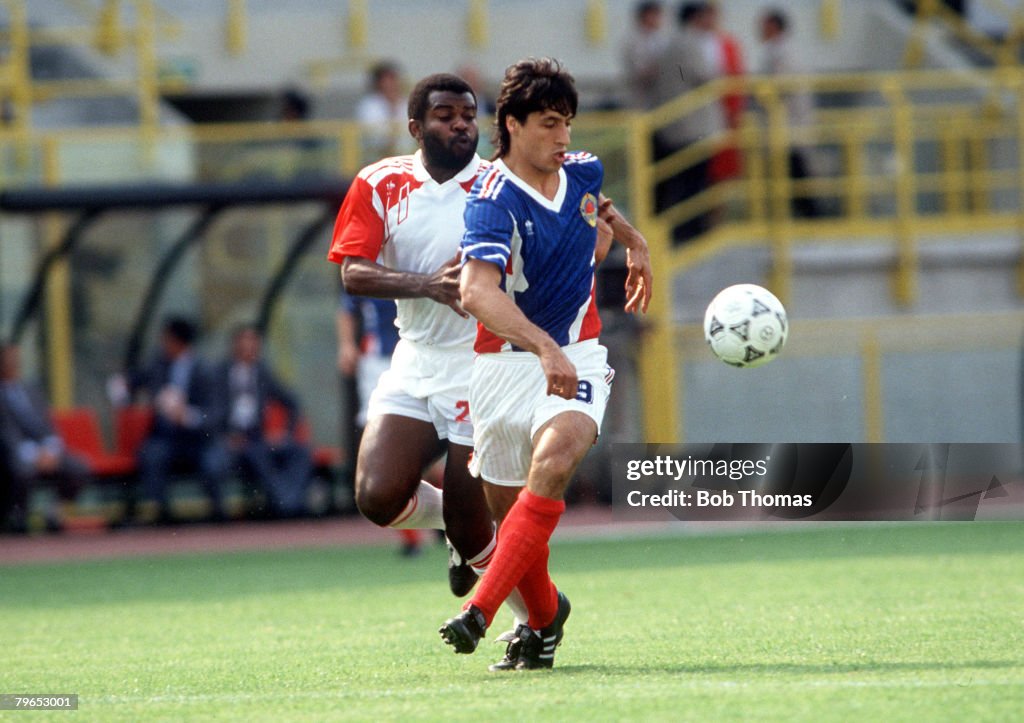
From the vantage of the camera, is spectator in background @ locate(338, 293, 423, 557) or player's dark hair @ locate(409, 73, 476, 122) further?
spectator in background @ locate(338, 293, 423, 557)

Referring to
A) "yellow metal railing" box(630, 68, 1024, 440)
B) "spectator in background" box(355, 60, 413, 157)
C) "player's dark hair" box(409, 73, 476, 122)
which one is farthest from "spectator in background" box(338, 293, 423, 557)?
"yellow metal railing" box(630, 68, 1024, 440)

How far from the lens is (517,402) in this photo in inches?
241

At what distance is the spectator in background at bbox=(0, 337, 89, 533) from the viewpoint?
14.4 metres

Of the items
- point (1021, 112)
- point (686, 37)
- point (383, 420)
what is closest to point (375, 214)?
point (383, 420)

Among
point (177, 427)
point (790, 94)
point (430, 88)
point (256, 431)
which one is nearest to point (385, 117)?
point (256, 431)

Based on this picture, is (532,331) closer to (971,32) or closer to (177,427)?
(177,427)

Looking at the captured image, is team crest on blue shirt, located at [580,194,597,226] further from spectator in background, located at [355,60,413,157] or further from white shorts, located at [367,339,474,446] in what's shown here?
spectator in background, located at [355,60,413,157]

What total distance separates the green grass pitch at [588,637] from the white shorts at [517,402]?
0.74 meters

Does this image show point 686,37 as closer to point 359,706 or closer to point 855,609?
point 855,609

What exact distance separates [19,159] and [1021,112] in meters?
9.36

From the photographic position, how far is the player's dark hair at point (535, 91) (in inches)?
238

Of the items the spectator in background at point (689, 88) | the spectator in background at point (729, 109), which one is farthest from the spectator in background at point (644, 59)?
the spectator in background at point (729, 109)

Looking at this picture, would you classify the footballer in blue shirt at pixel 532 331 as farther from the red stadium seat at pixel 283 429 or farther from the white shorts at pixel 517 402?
the red stadium seat at pixel 283 429

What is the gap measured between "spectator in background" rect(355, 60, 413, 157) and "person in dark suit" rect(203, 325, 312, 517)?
217 cm
